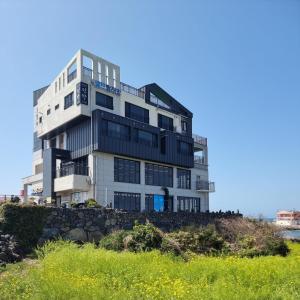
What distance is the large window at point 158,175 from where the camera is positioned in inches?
1540

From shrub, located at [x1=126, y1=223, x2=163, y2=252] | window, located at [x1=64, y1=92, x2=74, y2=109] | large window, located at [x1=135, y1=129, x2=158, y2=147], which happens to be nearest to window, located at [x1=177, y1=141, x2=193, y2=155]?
large window, located at [x1=135, y1=129, x2=158, y2=147]

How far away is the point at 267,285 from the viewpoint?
10430 millimetres

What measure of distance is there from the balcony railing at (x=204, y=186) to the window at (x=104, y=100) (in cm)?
1422

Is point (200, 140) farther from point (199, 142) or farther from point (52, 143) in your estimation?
point (52, 143)

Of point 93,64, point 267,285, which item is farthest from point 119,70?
point 267,285

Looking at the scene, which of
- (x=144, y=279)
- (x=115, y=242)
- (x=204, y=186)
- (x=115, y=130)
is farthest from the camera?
(x=204, y=186)

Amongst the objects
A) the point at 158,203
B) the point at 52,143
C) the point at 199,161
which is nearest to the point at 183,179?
the point at 199,161

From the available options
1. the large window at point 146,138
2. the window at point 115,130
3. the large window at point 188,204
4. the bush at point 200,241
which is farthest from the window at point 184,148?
the bush at point 200,241

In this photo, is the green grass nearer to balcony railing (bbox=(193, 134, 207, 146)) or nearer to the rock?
the rock

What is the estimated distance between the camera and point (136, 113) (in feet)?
130

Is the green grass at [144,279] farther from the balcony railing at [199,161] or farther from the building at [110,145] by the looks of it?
the balcony railing at [199,161]

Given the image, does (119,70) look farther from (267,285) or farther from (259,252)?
(267,285)

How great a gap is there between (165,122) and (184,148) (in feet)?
11.4

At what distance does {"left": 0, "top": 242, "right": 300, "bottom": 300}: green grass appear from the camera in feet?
29.3
